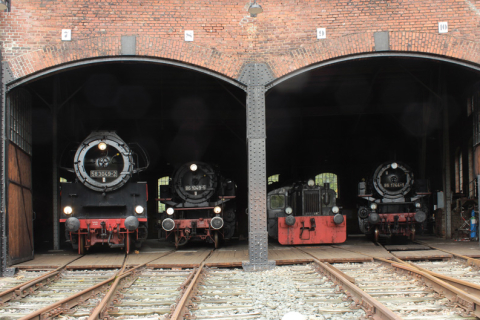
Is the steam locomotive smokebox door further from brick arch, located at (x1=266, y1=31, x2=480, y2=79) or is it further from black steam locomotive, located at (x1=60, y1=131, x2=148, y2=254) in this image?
brick arch, located at (x1=266, y1=31, x2=480, y2=79)

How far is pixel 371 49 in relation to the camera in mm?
9250

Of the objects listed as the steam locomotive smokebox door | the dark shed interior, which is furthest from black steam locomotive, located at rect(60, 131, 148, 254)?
the steam locomotive smokebox door

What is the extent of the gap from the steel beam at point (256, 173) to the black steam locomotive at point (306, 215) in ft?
11.0

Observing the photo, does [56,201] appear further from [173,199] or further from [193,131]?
[193,131]

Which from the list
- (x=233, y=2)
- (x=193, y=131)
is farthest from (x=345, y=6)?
(x=193, y=131)

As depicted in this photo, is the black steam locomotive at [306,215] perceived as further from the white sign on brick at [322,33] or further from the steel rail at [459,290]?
the steel rail at [459,290]

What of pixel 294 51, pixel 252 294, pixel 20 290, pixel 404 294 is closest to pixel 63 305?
pixel 20 290

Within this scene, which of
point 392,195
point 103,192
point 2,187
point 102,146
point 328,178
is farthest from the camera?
point 328,178

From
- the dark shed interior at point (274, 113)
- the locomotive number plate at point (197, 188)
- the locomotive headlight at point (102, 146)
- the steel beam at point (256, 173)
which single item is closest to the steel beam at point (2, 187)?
the dark shed interior at point (274, 113)

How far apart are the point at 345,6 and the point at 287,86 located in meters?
4.90

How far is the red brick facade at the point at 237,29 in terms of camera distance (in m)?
9.16

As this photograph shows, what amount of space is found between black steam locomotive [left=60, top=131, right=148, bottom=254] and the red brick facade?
8.75 feet

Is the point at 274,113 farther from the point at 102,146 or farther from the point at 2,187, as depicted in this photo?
the point at 2,187

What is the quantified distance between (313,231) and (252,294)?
636 cm
